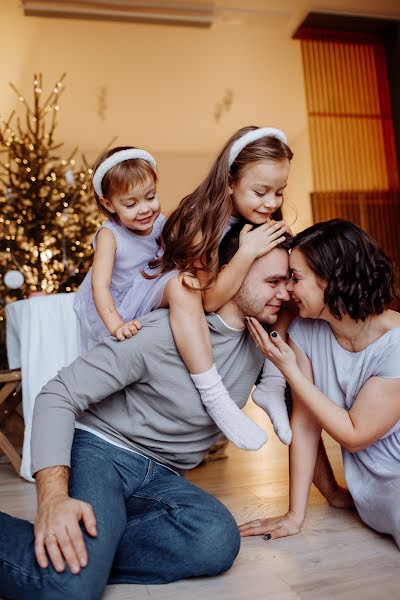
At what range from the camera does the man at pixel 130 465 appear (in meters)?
1.22

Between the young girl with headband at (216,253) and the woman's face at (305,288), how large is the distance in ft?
0.27

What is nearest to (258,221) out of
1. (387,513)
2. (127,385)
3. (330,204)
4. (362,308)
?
(362,308)

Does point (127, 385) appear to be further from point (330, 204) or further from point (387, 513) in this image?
point (330, 204)

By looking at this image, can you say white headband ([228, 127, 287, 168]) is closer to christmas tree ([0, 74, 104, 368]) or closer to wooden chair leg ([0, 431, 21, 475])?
wooden chair leg ([0, 431, 21, 475])

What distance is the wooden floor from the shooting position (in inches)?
51.3

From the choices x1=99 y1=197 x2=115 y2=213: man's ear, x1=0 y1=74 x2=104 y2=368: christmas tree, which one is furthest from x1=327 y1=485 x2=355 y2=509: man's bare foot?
x1=0 y1=74 x2=104 y2=368: christmas tree

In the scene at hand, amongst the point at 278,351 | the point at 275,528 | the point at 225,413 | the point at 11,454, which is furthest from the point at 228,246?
the point at 11,454

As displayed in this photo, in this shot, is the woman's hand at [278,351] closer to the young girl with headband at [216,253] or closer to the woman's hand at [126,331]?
the young girl with headband at [216,253]

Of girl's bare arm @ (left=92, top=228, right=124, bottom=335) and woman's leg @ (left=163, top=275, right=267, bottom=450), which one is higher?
girl's bare arm @ (left=92, top=228, right=124, bottom=335)

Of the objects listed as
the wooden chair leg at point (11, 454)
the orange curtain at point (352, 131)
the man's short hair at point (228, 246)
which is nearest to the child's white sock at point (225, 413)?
the man's short hair at point (228, 246)

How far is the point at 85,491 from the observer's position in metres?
1.36

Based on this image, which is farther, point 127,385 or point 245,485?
point 245,485

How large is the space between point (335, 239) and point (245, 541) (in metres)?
0.81

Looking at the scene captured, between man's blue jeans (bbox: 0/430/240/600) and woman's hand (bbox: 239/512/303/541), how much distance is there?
0.24 m
